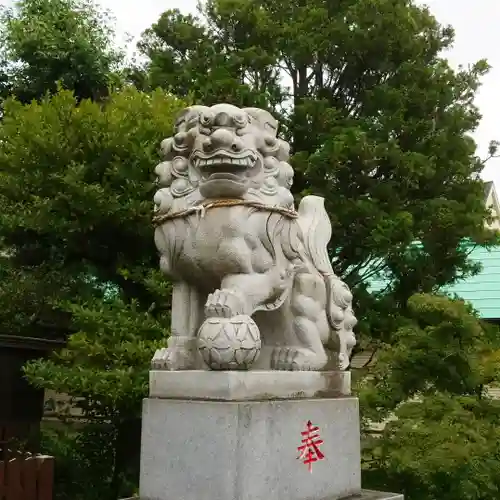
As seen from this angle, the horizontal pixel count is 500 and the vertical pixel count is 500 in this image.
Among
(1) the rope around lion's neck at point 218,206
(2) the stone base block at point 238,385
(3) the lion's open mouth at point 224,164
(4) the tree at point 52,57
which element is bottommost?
(2) the stone base block at point 238,385

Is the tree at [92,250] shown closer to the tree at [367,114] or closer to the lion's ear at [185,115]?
the tree at [367,114]

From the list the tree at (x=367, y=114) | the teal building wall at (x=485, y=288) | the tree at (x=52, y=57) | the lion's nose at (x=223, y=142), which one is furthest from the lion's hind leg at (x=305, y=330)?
the tree at (x=52, y=57)

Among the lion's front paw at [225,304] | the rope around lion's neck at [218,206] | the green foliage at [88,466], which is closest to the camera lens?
the lion's front paw at [225,304]

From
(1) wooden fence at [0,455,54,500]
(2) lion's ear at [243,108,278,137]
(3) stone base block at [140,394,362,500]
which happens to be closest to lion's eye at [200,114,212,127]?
(2) lion's ear at [243,108,278,137]

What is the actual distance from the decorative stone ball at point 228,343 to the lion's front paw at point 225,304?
37 millimetres

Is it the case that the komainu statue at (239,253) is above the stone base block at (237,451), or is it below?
above

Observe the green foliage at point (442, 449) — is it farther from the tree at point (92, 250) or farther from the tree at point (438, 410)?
the tree at point (92, 250)

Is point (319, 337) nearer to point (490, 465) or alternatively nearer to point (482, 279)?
point (490, 465)

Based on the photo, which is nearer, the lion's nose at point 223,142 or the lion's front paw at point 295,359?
the lion's nose at point 223,142

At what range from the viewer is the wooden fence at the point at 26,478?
505 cm

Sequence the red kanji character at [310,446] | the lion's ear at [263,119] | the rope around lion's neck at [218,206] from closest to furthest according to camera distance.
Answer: the red kanji character at [310,446]
the rope around lion's neck at [218,206]
the lion's ear at [263,119]

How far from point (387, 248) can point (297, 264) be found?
144 inches

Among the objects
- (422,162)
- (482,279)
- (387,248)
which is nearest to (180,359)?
(387,248)

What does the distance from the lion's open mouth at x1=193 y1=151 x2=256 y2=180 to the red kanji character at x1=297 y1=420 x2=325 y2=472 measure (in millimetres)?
1253
